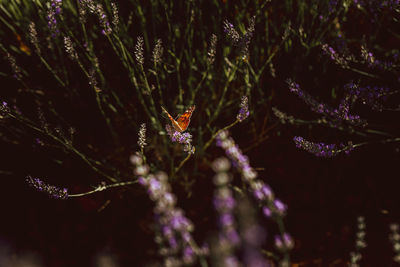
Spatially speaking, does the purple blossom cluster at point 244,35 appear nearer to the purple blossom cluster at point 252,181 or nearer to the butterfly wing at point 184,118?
the butterfly wing at point 184,118

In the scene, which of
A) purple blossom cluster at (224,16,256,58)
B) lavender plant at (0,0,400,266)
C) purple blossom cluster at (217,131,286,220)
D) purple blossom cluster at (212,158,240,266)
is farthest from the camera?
lavender plant at (0,0,400,266)

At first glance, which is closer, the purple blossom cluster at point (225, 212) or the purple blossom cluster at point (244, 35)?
the purple blossom cluster at point (225, 212)

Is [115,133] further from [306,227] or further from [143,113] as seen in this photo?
[306,227]

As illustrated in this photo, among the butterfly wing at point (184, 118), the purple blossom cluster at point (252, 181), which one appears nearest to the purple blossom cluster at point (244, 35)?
the butterfly wing at point (184, 118)

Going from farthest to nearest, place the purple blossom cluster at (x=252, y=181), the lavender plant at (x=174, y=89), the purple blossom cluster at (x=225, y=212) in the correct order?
the lavender plant at (x=174, y=89) < the purple blossom cluster at (x=252, y=181) < the purple blossom cluster at (x=225, y=212)

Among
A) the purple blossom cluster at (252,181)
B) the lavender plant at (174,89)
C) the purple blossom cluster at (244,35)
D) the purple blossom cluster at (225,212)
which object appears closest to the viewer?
the purple blossom cluster at (225,212)

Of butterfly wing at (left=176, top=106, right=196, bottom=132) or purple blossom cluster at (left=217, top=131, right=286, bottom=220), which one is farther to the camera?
butterfly wing at (left=176, top=106, right=196, bottom=132)

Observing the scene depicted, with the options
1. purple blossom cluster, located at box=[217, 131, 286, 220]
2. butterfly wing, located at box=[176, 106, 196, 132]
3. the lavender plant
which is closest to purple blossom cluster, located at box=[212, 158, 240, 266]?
purple blossom cluster, located at box=[217, 131, 286, 220]

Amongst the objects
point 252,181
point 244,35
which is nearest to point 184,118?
point 244,35

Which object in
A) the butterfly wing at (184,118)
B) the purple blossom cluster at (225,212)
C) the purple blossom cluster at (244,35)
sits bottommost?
the purple blossom cluster at (225,212)

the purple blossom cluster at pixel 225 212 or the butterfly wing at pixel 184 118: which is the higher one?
the butterfly wing at pixel 184 118

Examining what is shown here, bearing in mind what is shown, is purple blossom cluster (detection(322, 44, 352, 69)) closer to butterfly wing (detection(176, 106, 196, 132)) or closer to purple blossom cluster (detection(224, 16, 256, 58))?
purple blossom cluster (detection(224, 16, 256, 58))

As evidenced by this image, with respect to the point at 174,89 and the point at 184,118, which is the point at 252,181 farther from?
the point at 174,89

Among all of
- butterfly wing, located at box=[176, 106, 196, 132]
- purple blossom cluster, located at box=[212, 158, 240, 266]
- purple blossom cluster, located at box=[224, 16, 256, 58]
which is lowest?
purple blossom cluster, located at box=[212, 158, 240, 266]
